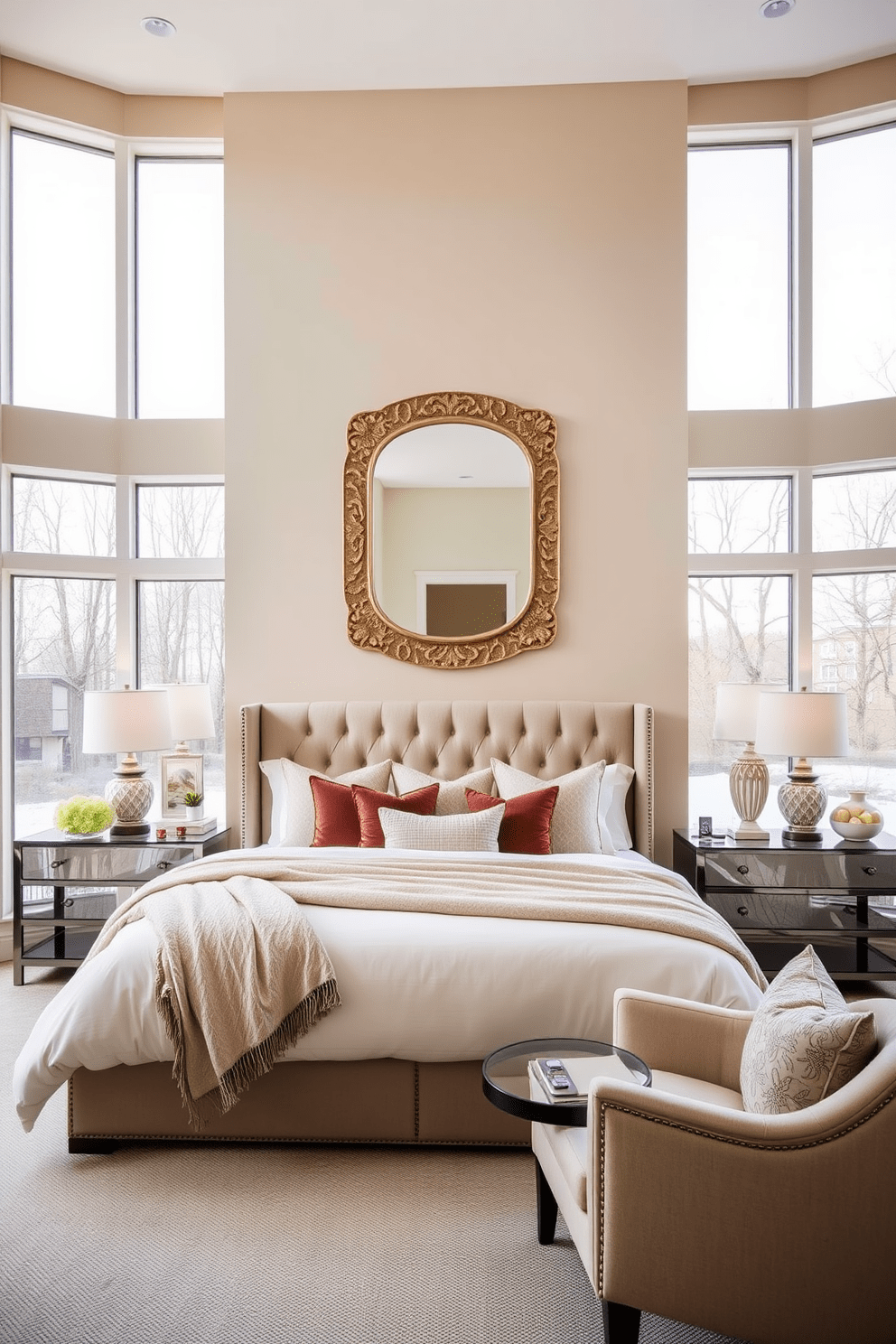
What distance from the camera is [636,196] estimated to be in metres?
4.78

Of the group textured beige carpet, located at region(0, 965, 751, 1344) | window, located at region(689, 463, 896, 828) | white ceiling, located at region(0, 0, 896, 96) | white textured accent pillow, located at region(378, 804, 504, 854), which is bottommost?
textured beige carpet, located at region(0, 965, 751, 1344)

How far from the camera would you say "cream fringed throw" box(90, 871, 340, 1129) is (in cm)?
267

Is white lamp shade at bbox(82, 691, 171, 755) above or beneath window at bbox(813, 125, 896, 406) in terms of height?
beneath

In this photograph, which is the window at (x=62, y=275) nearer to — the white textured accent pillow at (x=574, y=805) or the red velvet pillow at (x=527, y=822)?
the white textured accent pillow at (x=574, y=805)

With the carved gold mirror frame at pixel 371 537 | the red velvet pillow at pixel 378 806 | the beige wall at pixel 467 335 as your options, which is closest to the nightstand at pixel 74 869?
the beige wall at pixel 467 335

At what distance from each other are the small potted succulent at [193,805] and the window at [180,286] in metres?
2.19

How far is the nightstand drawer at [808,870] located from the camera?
4098 millimetres

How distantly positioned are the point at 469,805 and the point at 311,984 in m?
1.58

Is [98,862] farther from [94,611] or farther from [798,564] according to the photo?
[798,564]

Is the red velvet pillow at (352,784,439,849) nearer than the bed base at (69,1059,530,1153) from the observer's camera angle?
No

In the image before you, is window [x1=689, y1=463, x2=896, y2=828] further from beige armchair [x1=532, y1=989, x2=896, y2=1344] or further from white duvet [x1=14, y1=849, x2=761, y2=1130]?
beige armchair [x1=532, y1=989, x2=896, y2=1344]

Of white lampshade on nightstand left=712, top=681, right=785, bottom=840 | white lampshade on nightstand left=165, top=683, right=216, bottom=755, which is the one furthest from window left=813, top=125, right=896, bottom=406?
white lampshade on nightstand left=165, top=683, right=216, bottom=755

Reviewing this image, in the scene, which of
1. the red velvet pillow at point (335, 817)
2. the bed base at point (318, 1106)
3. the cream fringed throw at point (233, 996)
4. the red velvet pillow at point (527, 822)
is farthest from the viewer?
the red velvet pillow at point (335, 817)

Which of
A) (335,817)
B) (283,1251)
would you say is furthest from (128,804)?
(283,1251)
